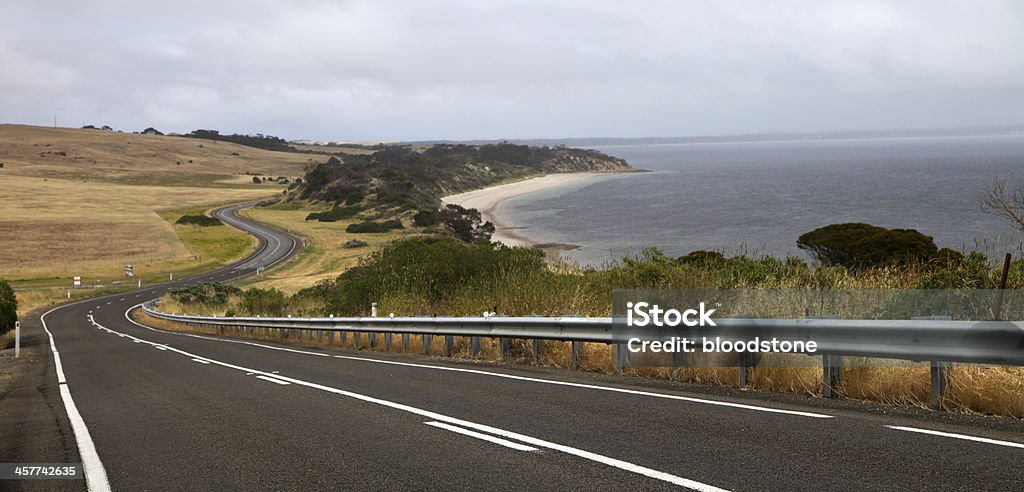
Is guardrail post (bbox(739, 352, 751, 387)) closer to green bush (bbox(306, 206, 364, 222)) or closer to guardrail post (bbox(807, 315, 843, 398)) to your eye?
guardrail post (bbox(807, 315, 843, 398))

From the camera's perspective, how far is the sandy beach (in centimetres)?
8206

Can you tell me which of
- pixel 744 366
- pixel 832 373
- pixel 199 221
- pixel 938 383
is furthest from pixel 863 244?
pixel 199 221

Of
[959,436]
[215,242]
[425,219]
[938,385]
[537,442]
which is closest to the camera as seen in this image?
[959,436]

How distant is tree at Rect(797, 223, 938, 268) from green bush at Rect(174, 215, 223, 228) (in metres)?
85.3

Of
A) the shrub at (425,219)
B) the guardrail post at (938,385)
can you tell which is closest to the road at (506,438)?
the guardrail post at (938,385)

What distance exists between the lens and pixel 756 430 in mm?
6973

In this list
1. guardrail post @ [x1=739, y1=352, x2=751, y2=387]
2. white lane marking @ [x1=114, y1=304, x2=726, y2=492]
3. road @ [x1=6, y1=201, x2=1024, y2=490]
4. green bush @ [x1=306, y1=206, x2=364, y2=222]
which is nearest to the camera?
white lane marking @ [x1=114, y1=304, x2=726, y2=492]

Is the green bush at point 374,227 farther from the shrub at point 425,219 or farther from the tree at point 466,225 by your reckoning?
the tree at point 466,225

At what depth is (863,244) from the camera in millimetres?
36656

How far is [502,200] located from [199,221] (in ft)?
Answer: 163

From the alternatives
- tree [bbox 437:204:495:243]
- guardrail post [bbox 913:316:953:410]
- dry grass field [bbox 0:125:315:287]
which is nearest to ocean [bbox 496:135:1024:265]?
tree [bbox 437:204:495:243]

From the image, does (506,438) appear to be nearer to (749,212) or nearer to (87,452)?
(87,452)

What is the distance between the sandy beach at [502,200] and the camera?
269 feet

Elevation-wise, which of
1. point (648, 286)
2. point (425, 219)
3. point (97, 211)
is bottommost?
point (425, 219)
